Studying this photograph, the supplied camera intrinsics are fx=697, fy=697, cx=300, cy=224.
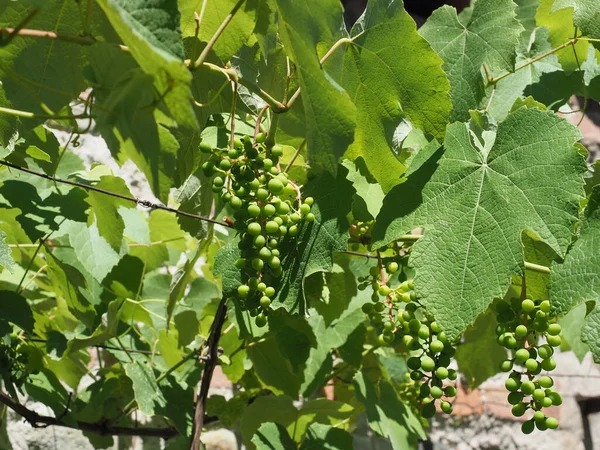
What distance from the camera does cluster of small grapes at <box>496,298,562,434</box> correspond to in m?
0.97

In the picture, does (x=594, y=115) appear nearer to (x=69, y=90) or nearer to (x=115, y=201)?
(x=115, y=201)

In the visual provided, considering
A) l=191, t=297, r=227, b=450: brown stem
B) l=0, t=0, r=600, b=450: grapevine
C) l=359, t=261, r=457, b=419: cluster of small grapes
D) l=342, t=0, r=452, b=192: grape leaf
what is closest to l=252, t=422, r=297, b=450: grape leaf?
l=0, t=0, r=600, b=450: grapevine

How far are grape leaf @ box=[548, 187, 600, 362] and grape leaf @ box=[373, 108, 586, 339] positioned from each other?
0.04m

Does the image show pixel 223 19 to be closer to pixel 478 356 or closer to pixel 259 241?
pixel 259 241

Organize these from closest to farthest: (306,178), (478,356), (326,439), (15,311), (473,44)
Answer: (306,178), (473,44), (15,311), (326,439), (478,356)

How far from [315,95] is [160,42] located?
27cm

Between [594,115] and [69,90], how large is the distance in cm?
292

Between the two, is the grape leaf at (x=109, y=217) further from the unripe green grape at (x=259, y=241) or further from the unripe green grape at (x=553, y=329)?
the unripe green grape at (x=553, y=329)

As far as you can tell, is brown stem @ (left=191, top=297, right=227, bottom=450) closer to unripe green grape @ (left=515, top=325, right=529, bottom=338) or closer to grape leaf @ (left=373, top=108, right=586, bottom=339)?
grape leaf @ (left=373, top=108, right=586, bottom=339)

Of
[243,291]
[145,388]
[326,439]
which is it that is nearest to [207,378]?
[145,388]

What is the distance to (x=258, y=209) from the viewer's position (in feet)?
3.06

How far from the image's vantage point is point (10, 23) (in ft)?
3.04

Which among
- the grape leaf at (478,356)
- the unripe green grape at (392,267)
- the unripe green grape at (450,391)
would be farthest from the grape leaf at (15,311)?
the grape leaf at (478,356)

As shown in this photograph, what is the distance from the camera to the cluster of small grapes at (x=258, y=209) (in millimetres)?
940
